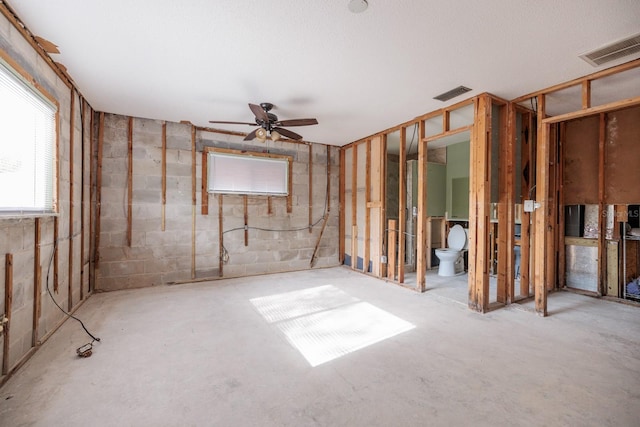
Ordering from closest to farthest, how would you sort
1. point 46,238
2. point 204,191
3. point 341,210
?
point 46,238
point 204,191
point 341,210

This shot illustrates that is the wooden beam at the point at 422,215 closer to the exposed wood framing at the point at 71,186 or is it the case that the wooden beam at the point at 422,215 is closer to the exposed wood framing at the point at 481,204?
the exposed wood framing at the point at 481,204

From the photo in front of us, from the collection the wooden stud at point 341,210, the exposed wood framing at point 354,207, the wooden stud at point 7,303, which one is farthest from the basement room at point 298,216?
the wooden stud at point 341,210

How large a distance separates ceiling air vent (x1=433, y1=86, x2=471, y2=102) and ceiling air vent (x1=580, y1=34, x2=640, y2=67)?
1.03 m

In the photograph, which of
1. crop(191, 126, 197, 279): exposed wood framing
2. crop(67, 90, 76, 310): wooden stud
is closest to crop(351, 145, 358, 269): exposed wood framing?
crop(191, 126, 197, 279): exposed wood framing

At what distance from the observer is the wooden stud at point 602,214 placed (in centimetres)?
409

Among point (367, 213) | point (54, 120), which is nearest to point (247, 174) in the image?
point (367, 213)

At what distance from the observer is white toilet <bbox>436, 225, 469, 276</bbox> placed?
5359 mm

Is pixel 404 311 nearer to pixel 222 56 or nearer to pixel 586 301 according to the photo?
pixel 586 301

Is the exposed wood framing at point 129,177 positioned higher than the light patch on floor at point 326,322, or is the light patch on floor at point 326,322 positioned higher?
the exposed wood framing at point 129,177

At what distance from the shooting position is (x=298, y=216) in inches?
232

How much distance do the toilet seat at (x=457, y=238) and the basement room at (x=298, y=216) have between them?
0.23ft

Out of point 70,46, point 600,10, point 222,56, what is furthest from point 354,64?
point 70,46

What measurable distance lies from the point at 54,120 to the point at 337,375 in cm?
355

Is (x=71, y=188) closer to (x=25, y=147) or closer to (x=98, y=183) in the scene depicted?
(x=98, y=183)
